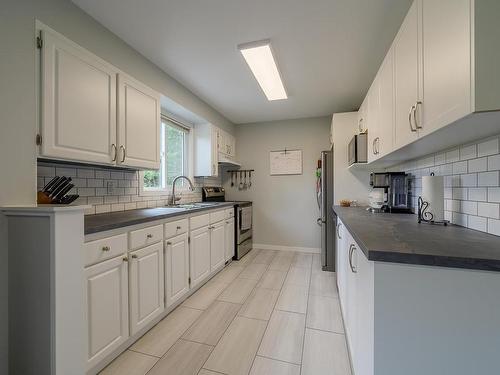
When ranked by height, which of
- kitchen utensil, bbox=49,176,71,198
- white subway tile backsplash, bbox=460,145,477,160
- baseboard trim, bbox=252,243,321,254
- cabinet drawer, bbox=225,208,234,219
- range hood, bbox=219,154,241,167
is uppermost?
range hood, bbox=219,154,241,167

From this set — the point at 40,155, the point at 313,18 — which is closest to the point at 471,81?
the point at 313,18

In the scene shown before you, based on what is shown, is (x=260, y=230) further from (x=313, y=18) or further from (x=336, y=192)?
(x=313, y=18)

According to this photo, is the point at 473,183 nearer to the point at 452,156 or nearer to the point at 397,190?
the point at 452,156

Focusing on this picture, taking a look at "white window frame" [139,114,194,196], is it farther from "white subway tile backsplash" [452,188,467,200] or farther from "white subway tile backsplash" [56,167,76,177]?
"white subway tile backsplash" [452,188,467,200]

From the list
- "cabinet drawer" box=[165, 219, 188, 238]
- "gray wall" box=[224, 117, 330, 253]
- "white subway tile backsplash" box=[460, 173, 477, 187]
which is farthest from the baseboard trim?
"white subway tile backsplash" box=[460, 173, 477, 187]

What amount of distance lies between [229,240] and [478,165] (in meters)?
2.79

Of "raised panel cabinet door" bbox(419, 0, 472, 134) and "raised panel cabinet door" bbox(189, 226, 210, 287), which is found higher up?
"raised panel cabinet door" bbox(419, 0, 472, 134)

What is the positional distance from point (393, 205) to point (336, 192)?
3.18 feet

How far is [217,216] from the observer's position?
9.87 feet

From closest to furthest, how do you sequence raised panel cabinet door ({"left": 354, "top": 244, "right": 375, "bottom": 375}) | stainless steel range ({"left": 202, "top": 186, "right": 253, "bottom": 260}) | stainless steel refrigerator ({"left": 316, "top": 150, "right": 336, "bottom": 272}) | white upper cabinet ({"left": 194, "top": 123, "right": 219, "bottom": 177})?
raised panel cabinet door ({"left": 354, "top": 244, "right": 375, "bottom": 375}) → stainless steel refrigerator ({"left": 316, "top": 150, "right": 336, "bottom": 272}) → white upper cabinet ({"left": 194, "top": 123, "right": 219, "bottom": 177}) → stainless steel range ({"left": 202, "top": 186, "right": 253, "bottom": 260})

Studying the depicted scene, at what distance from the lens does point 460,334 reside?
0.78m

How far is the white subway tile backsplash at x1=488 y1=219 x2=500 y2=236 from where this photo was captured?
1089 mm

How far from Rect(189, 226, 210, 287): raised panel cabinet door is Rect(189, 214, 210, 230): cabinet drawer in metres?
0.05

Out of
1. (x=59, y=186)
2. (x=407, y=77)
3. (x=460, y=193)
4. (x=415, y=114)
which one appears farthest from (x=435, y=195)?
(x=59, y=186)
